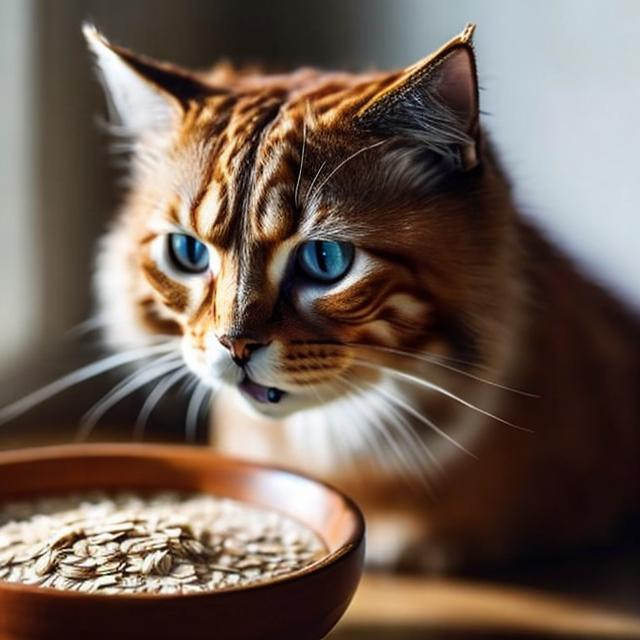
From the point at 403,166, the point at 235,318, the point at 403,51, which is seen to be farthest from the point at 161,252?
the point at 403,51

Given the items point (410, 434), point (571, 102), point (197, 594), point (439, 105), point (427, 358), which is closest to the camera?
point (197, 594)

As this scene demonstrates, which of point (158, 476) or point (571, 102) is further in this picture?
point (571, 102)

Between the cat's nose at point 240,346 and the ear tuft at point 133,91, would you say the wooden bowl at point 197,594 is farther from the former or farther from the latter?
the ear tuft at point 133,91

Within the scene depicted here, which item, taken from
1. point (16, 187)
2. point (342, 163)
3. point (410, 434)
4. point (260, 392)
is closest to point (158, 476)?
point (260, 392)

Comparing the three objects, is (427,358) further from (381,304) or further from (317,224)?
(317,224)

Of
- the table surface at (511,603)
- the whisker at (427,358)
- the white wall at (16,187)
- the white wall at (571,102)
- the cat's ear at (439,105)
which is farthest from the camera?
the white wall at (16,187)

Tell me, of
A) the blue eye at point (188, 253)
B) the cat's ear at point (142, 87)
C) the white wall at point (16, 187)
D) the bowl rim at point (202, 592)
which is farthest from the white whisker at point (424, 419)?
the white wall at point (16, 187)

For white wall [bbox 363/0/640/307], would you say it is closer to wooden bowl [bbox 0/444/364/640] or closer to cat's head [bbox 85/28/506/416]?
cat's head [bbox 85/28/506/416]
